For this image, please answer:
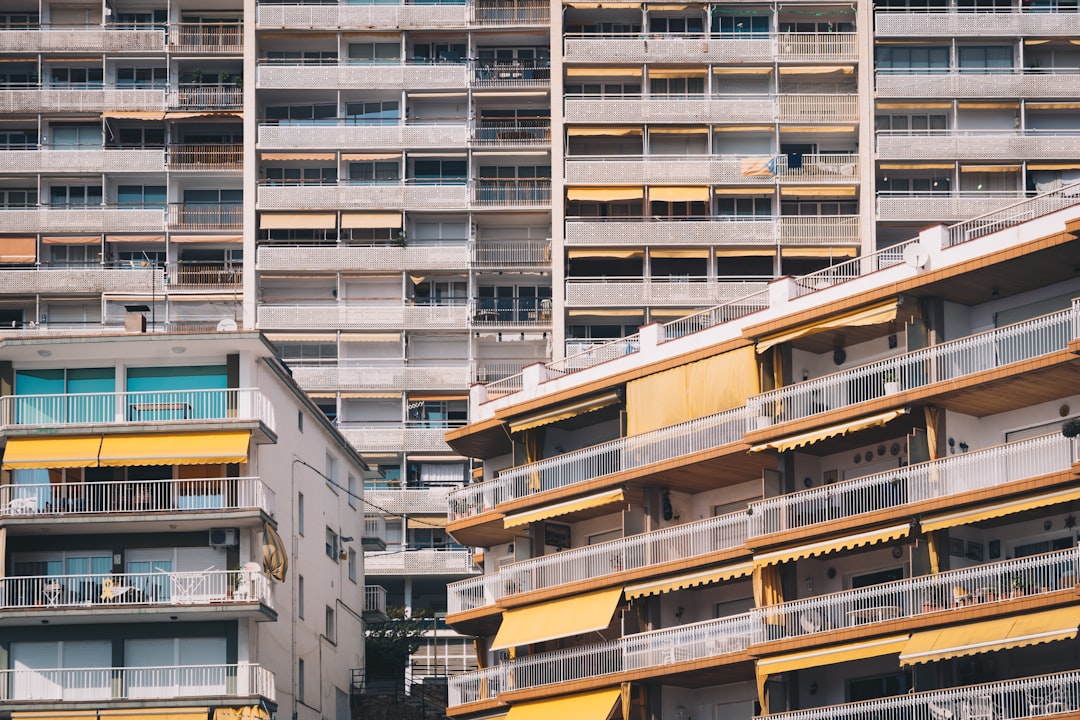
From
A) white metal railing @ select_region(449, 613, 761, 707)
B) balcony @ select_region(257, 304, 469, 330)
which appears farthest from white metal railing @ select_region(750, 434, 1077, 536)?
balcony @ select_region(257, 304, 469, 330)

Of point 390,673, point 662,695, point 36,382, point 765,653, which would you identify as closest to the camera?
point 765,653

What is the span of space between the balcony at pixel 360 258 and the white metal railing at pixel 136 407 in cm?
3347

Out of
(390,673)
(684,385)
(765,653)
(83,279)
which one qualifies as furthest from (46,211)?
(765,653)

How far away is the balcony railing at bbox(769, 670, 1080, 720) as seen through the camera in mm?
50531

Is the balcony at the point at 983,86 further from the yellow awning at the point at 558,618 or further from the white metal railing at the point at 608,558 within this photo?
the yellow awning at the point at 558,618

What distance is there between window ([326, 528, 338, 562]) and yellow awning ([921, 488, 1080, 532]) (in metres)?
25.9

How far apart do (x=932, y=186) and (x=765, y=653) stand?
4650 centimetres

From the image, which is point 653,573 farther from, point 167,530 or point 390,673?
point 390,673

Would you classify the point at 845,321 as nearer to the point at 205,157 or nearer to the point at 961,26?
the point at 961,26

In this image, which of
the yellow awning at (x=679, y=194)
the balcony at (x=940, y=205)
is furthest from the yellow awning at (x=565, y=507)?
the balcony at (x=940, y=205)

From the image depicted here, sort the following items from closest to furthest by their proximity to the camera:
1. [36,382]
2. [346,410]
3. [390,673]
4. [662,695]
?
[662,695]
[36,382]
[390,673]
[346,410]

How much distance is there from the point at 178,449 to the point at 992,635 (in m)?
25.0

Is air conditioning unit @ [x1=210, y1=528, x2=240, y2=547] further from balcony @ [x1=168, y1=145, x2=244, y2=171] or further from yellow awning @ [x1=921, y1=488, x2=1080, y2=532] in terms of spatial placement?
balcony @ [x1=168, y1=145, x2=244, y2=171]

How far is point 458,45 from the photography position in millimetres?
103812
